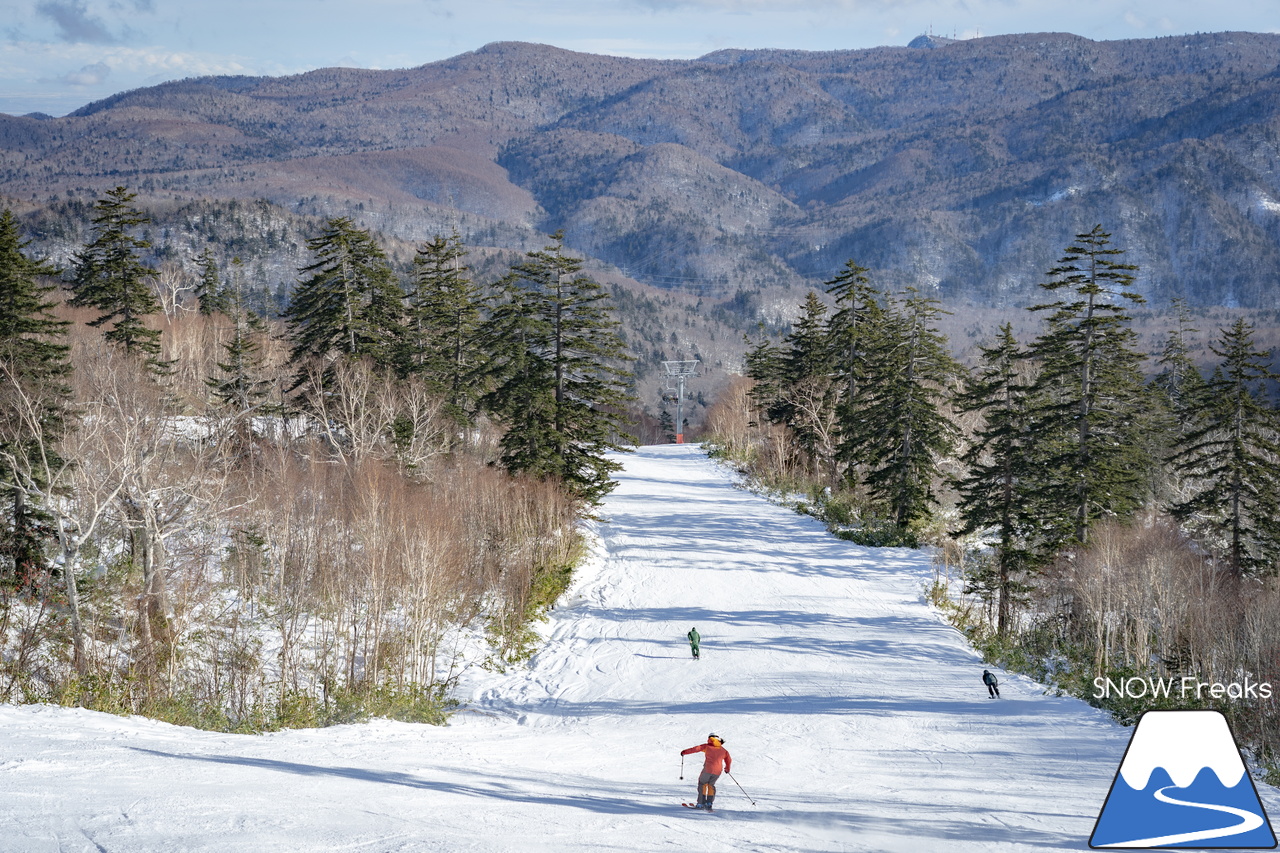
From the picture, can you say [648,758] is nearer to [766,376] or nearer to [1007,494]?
[1007,494]

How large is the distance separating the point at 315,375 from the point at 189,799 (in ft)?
90.6

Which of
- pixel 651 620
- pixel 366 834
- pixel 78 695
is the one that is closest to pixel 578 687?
pixel 651 620

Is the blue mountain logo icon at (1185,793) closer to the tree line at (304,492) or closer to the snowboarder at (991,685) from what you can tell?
the snowboarder at (991,685)

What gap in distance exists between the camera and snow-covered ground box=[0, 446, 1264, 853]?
24.1ft

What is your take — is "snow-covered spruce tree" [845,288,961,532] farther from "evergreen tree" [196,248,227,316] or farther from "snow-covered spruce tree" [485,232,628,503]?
"evergreen tree" [196,248,227,316]

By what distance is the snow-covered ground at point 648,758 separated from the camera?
7.35m

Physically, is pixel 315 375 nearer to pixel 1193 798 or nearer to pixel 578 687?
pixel 578 687

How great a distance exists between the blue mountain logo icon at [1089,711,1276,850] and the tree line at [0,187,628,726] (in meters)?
11.6

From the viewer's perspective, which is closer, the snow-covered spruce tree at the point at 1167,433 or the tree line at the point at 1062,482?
the tree line at the point at 1062,482

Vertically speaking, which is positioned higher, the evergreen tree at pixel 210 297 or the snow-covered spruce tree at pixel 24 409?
the evergreen tree at pixel 210 297

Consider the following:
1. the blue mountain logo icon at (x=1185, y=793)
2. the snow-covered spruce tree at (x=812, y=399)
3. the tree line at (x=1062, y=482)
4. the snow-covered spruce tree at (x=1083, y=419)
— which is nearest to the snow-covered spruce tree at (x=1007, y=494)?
the tree line at (x=1062, y=482)

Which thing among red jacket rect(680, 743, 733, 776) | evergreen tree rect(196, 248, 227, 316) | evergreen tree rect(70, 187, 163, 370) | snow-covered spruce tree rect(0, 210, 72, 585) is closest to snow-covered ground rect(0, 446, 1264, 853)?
red jacket rect(680, 743, 733, 776)

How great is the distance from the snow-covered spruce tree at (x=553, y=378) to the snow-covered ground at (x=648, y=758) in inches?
244

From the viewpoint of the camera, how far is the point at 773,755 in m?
12.1
